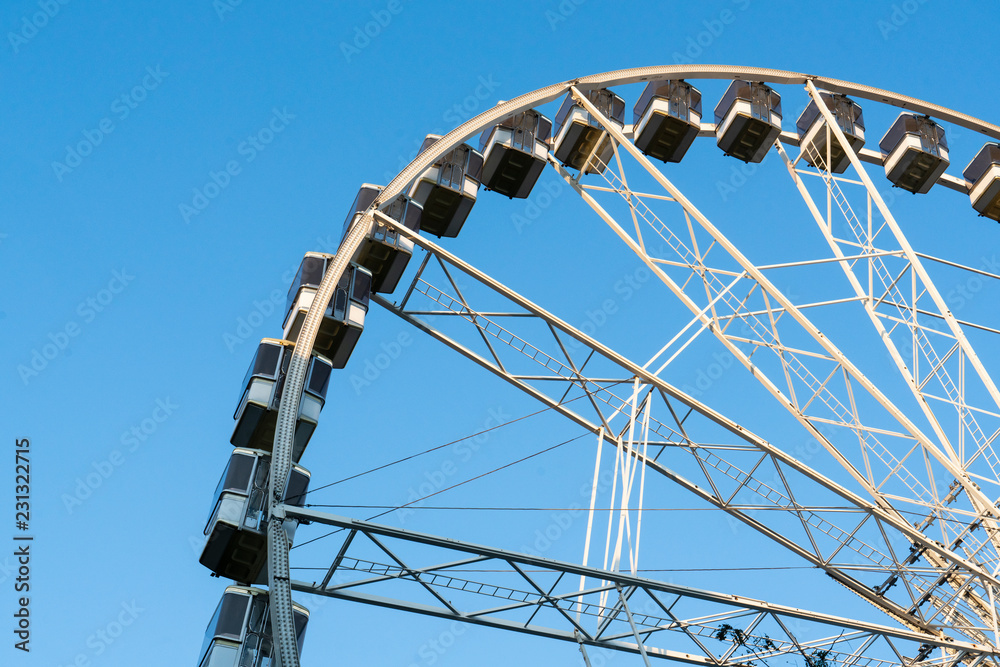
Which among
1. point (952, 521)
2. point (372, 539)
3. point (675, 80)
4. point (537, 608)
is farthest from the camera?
point (675, 80)

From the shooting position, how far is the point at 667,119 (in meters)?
23.4

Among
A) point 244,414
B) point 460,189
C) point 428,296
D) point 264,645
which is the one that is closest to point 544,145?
point 460,189

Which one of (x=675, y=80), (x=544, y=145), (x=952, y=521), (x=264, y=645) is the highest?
(x=675, y=80)

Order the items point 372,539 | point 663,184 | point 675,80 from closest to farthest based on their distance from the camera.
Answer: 1. point 372,539
2. point 663,184
3. point 675,80

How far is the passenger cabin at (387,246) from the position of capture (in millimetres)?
19969

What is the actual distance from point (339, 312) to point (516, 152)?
579 cm

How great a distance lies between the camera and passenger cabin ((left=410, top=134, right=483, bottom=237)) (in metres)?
21.3

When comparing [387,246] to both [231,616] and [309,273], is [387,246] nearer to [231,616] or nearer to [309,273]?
[309,273]

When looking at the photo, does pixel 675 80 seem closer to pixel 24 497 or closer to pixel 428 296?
pixel 428 296

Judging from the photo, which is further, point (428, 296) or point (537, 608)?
point (428, 296)

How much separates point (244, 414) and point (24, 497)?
4623 millimetres

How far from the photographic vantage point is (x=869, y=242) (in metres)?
20.5

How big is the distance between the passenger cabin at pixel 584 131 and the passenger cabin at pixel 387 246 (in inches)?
157

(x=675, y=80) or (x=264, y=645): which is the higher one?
(x=675, y=80)
